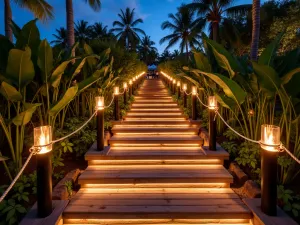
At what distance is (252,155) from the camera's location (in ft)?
9.23

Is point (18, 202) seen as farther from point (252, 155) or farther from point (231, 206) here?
point (252, 155)

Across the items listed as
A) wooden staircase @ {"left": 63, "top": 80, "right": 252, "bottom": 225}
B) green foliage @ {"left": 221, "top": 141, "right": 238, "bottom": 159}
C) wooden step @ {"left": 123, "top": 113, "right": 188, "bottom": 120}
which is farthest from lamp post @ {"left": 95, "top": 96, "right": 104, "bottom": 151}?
green foliage @ {"left": 221, "top": 141, "right": 238, "bottom": 159}

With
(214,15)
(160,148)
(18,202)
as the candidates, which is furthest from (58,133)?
(214,15)

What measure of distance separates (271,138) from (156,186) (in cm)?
154

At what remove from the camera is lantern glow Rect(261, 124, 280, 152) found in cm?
188

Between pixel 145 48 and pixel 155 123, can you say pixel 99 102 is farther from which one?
pixel 145 48

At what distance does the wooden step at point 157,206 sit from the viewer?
86.5 inches

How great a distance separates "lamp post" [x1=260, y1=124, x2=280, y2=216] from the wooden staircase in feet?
0.97

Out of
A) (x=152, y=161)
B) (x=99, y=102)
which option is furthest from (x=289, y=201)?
(x=99, y=102)

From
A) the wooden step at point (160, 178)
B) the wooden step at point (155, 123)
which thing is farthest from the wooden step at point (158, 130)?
the wooden step at point (160, 178)

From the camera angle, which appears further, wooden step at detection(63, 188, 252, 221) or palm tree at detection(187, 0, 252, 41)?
palm tree at detection(187, 0, 252, 41)

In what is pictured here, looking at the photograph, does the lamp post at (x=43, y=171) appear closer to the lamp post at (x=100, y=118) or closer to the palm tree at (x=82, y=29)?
the lamp post at (x=100, y=118)

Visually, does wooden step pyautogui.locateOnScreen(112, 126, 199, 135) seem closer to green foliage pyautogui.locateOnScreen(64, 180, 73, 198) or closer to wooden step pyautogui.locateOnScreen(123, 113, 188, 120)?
wooden step pyautogui.locateOnScreen(123, 113, 188, 120)

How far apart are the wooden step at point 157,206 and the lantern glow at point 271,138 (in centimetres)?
79
